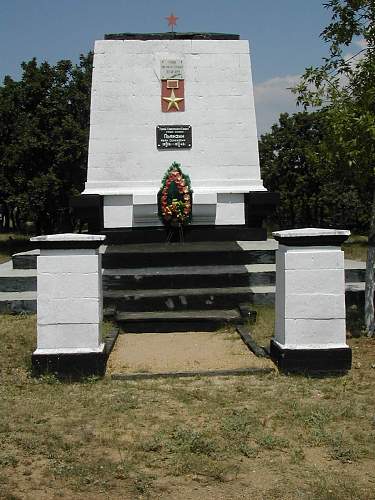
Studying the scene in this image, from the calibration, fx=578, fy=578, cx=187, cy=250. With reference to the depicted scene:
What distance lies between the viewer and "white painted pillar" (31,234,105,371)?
19.1 ft

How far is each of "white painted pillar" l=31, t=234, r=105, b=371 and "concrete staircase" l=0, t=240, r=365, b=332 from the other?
1.98 metres

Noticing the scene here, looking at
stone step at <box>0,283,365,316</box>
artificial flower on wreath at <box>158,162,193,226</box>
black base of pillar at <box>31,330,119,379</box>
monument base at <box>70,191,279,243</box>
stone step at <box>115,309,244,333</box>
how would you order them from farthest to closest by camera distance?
monument base at <box>70,191,279,243</box>, artificial flower on wreath at <box>158,162,193,226</box>, stone step at <box>0,283,365,316</box>, stone step at <box>115,309,244,333</box>, black base of pillar at <box>31,330,119,379</box>

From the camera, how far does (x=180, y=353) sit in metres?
6.66

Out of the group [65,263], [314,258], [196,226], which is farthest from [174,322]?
[196,226]

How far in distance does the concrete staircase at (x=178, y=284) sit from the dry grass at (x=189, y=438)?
2.35 metres

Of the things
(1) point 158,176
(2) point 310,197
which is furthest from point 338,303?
(2) point 310,197

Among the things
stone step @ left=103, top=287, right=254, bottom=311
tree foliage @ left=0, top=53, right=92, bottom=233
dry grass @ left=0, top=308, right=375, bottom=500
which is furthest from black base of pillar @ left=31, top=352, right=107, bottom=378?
tree foliage @ left=0, top=53, right=92, bottom=233

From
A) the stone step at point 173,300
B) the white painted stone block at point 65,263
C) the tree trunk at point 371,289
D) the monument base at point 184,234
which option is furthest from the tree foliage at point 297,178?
the white painted stone block at point 65,263

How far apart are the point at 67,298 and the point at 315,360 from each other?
8.46ft

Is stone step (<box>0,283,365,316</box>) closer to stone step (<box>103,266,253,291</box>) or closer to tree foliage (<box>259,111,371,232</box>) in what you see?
stone step (<box>103,266,253,291</box>)

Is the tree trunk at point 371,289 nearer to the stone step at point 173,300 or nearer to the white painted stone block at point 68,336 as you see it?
the stone step at point 173,300

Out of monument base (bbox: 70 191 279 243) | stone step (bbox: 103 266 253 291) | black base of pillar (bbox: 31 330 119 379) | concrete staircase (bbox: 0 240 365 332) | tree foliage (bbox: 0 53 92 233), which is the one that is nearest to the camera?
black base of pillar (bbox: 31 330 119 379)

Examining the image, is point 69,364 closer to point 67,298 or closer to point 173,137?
point 67,298

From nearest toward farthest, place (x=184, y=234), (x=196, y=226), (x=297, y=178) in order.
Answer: (x=184, y=234), (x=196, y=226), (x=297, y=178)
